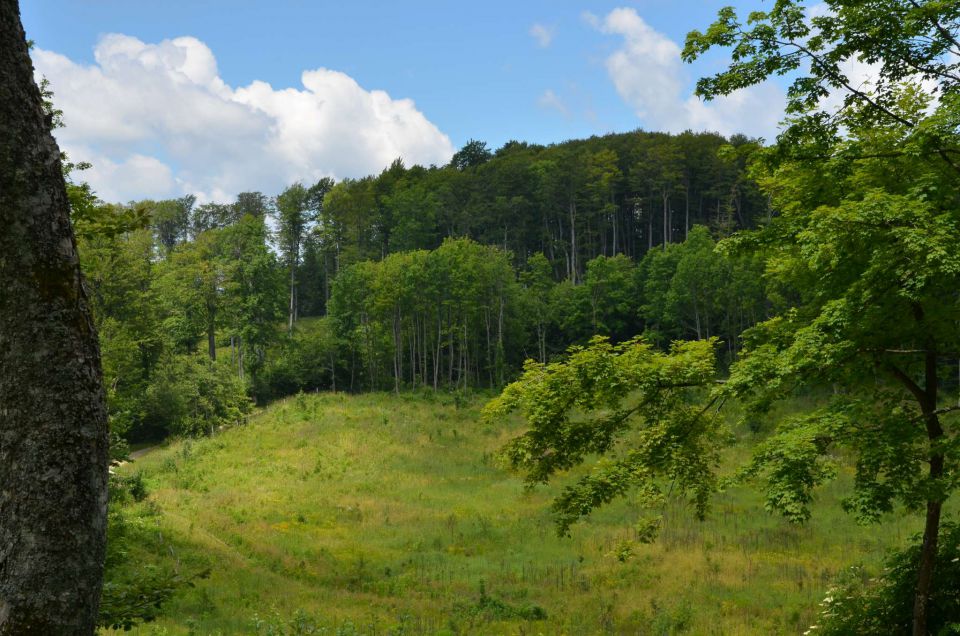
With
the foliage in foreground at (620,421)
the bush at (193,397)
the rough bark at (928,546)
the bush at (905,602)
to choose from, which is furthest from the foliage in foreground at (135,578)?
the bush at (193,397)

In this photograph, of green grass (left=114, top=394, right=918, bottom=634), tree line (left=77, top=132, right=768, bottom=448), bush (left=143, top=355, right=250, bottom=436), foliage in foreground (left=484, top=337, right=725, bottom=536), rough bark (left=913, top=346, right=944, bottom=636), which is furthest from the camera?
tree line (left=77, top=132, right=768, bottom=448)

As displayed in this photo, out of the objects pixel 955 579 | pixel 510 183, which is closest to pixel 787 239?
pixel 955 579

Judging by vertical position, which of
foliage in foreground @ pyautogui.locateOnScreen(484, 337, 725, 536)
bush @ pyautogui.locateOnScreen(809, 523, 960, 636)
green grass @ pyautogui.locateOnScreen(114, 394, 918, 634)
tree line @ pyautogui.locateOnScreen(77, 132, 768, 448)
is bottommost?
green grass @ pyautogui.locateOnScreen(114, 394, 918, 634)

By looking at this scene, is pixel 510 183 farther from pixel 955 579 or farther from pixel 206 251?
pixel 955 579

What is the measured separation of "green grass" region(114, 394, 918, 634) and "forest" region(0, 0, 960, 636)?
15 centimetres

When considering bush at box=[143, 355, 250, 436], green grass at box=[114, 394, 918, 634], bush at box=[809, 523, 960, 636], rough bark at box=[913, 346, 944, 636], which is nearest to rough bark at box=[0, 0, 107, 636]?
Result: green grass at box=[114, 394, 918, 634]

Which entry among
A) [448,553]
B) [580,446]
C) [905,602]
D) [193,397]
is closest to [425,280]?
[193,397]

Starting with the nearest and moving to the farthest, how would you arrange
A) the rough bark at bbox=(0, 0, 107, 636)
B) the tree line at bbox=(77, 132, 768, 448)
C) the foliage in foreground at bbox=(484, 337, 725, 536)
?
1. the rough bark at bbox=(0, 0, 107, 636)
2. the foliage in foreground at bbox=(484, 337, 725, 536)
3. the tree line at bbox=(77, 132, 768, 448)

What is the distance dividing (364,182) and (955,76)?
97598 millimetres

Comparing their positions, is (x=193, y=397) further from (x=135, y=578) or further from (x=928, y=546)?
(x=928, y=546)

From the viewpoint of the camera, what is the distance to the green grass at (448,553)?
1551cm

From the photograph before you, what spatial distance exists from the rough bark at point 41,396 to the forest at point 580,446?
0.01 m

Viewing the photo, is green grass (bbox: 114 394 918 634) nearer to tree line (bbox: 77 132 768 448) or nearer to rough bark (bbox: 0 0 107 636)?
tree line (bbox: 77 132 768 448)

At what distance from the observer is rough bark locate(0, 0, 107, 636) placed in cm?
309
